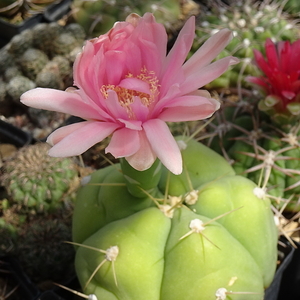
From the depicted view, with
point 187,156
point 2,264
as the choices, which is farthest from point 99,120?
point 2,264

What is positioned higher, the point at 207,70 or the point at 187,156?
the point at 207,70

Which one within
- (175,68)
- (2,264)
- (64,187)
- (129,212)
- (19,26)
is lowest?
(2,264)

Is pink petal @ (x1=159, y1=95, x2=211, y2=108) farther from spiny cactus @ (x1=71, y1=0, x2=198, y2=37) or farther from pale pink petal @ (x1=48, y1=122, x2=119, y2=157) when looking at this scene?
spiny cactus @ (x1=71, y1=0, x2=198, y2=37)

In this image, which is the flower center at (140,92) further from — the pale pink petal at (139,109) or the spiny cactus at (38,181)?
the spiny cactus at (38,181)

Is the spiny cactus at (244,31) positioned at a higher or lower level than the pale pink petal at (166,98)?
lower

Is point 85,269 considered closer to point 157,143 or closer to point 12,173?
point 157,143

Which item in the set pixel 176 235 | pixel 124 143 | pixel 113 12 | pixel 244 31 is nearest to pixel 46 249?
pixel 176 235

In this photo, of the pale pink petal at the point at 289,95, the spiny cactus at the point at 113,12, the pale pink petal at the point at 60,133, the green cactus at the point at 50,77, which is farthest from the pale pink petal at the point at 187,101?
the spiny cactus at the point at 113,12
